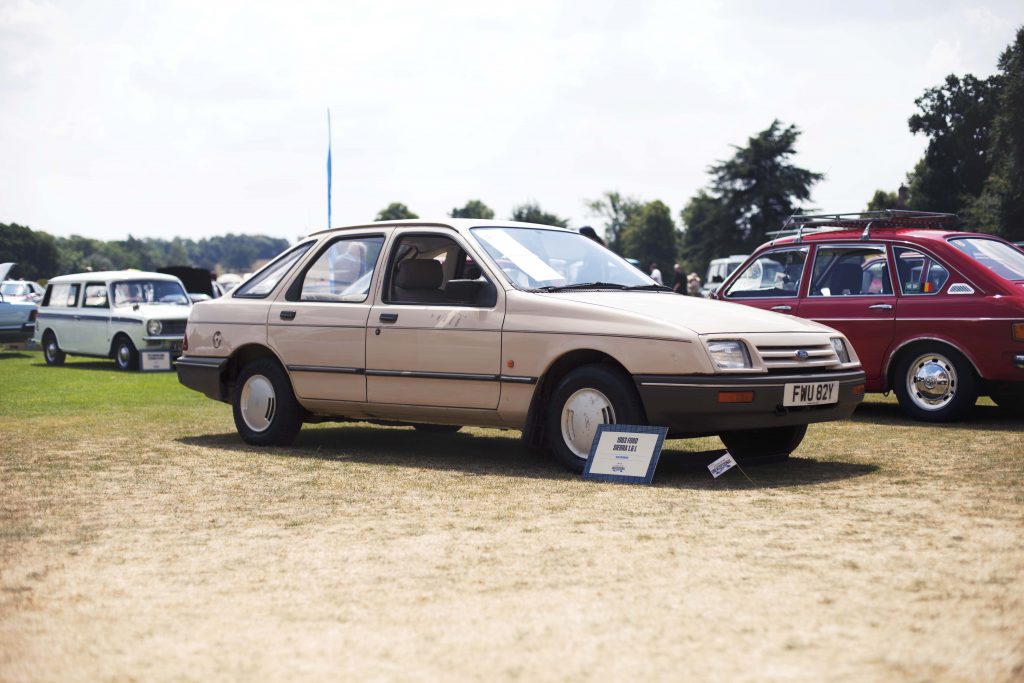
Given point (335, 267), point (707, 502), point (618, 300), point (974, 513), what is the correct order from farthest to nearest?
point (335, 267)
point (618, 300)
point (707, 502)
point (974, 513)

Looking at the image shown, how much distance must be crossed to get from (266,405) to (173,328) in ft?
42.9

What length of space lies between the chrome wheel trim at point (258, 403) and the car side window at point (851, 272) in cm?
536

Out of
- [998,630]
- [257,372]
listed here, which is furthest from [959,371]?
[998,630]

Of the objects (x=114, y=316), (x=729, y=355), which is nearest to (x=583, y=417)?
(x=729, y=355)

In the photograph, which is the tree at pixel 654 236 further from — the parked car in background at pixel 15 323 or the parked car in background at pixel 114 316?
the parked car in background at pixel 114 316

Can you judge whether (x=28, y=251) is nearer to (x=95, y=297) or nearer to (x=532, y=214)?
(x=95, y=297)

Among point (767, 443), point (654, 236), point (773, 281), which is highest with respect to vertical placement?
point (654, 236)

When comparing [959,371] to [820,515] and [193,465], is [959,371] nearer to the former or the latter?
[820,515]

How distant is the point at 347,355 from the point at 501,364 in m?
1.39

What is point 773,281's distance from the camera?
493 inches

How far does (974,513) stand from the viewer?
6277mm

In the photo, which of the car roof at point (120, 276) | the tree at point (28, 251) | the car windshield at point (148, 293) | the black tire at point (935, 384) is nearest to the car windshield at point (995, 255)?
the black tire at point (935, 384)

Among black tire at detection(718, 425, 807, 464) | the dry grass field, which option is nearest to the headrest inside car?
the dry grass field

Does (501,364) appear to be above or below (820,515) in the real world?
above
